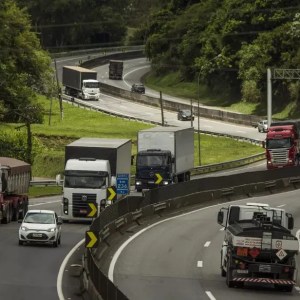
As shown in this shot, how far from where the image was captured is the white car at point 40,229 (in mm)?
45219

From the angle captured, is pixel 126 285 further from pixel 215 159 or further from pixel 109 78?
pixel 109 78

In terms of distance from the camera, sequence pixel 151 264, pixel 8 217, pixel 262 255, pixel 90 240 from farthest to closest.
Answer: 1. pixel 8 217
2. pixel 151 264
3. pixel 90 240
4. pixel 262 255

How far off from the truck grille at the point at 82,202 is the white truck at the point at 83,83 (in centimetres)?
9539

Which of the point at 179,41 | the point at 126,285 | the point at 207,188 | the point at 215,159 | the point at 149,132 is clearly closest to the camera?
the point at 126,285

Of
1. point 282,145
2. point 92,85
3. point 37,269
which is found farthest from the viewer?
point 92,85

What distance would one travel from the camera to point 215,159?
354 ft

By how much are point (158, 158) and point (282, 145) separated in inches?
642

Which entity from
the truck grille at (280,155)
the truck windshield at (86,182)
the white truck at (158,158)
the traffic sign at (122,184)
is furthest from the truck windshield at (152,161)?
the truck windshield at (86,182)

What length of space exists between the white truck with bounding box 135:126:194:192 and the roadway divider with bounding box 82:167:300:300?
5.44 meters

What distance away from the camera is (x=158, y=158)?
71.4 metres

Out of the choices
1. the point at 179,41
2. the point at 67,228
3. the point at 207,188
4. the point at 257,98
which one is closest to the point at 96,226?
the point at 67,228

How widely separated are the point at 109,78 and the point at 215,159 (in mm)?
73214

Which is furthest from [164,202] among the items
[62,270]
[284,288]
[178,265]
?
[284,288]

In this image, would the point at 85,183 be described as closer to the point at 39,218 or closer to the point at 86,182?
the point at 86,182
